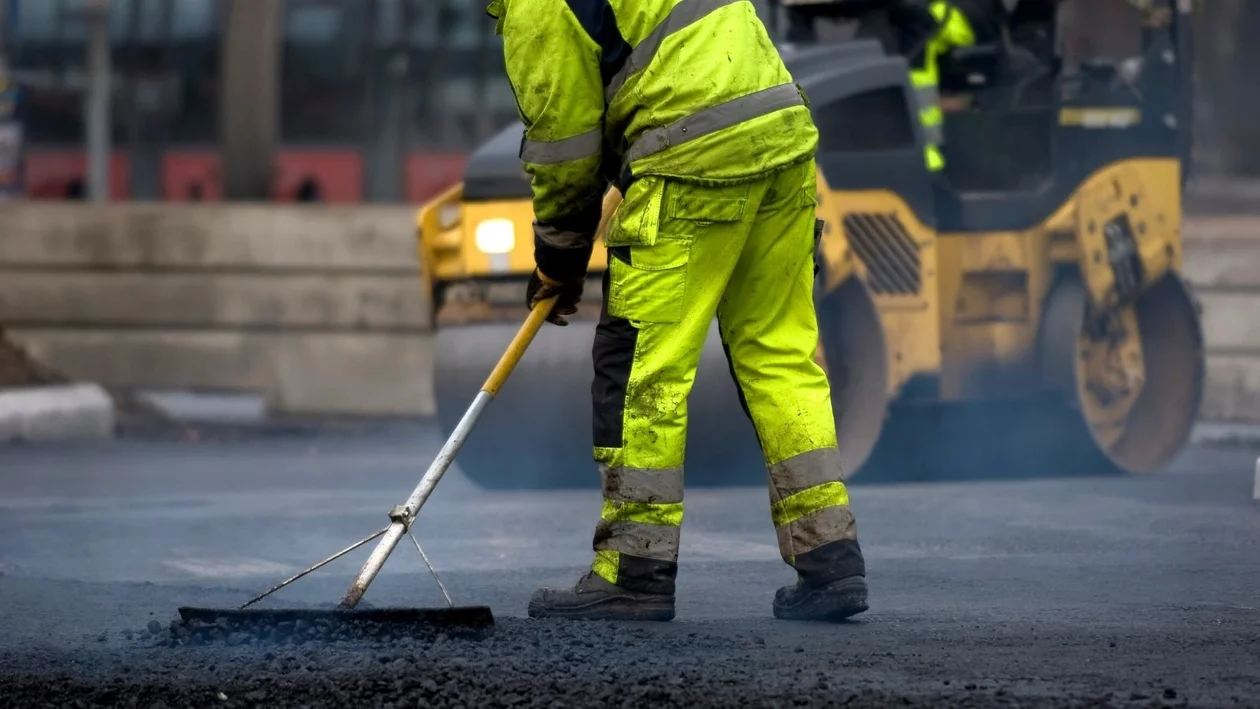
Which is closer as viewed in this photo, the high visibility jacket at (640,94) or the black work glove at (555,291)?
the high visibility jacket at (640,94)

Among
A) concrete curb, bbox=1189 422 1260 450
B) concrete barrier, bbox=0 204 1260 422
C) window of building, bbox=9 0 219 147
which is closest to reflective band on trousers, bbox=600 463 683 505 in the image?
concrete curb, bbox=1189 422 1260 450

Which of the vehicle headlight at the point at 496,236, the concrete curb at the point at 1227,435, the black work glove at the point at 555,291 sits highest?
the black work glove at the point at 555,291

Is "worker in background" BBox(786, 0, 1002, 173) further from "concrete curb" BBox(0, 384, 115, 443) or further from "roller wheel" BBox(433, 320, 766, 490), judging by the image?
"concrete curb" BBox(0, 384, 115, 443)

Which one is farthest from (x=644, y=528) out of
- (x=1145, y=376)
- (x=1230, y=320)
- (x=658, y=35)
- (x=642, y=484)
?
(x=1230, y=320)

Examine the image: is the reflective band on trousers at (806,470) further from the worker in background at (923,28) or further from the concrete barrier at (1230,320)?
the concrete barrier at (1230,320)

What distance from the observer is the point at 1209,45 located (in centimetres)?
2148

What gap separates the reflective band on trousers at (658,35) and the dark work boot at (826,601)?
3.64 feet

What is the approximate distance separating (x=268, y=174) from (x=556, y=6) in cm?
957

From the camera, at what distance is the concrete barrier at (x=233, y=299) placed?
11438mm

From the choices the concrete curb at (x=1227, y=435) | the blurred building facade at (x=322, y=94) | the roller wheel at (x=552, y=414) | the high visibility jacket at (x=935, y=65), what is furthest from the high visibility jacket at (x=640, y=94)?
the blurred building facade at (x=322, y=94)

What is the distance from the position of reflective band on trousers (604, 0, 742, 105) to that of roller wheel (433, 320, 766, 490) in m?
2.88

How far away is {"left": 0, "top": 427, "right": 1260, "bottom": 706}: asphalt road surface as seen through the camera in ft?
11.8

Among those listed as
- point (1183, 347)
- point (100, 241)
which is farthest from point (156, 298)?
point (1183, 347)

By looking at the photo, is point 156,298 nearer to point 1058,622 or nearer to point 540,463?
point 540,463
